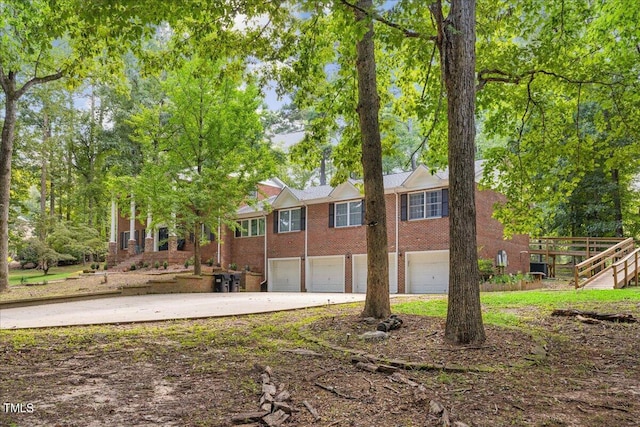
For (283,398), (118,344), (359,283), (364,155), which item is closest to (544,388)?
(283,398)

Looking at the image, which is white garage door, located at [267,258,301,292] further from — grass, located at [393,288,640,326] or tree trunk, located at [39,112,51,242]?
grass, located at [393,288,640,326]

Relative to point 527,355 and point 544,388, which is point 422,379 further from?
point 527,355

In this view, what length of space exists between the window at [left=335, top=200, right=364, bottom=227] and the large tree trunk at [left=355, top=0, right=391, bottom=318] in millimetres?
13338

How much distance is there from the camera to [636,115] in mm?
8211

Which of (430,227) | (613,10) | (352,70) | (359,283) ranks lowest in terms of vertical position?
(359,283)

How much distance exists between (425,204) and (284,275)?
30.3ft

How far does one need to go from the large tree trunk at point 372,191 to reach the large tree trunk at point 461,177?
1836 millimetres

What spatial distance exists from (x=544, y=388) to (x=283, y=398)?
236 centimetres

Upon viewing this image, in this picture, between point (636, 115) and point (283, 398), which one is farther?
point (636, 115)

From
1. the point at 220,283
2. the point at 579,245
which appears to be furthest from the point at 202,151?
the point at 579,245

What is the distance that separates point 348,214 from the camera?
70.2 feet

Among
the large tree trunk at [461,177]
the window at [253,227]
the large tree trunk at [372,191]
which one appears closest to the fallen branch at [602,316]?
the large tree trunk at [372,191]

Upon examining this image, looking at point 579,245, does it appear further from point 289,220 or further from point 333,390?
point 333,390

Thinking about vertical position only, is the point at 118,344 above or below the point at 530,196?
below
